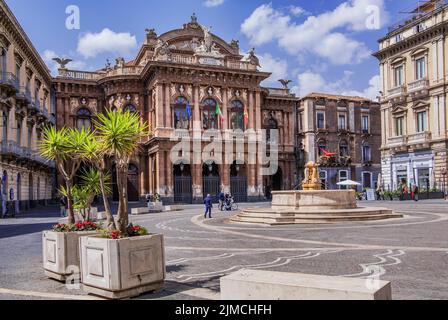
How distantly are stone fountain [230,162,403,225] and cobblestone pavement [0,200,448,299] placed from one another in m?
2.01

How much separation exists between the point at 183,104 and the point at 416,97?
2139 centimetres

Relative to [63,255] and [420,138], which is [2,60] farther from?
[420,138]

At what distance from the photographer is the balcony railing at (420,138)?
38844 mm

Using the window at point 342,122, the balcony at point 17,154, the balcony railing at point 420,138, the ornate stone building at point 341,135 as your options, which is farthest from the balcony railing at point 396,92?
the balcony at point 17,154

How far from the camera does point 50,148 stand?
885 cm

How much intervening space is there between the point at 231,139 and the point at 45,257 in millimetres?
35711

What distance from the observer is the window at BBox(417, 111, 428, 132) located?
1561 inches

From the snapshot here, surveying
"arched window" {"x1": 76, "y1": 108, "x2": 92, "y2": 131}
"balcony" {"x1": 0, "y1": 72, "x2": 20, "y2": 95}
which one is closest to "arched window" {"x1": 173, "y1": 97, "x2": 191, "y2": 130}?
"arched window" {"x1": 76, "y1": 108, "x2": 92, "y2": 131}

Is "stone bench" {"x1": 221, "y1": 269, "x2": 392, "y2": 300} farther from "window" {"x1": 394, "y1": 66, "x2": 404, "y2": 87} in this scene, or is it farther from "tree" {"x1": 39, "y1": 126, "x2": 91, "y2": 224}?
"window" {"x1": 394, "y1": 66, "x2": 404, "y2": 87}

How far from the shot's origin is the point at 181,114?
42625mm

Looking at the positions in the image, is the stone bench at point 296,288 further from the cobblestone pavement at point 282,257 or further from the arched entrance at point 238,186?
the arched entrance at point 238,186

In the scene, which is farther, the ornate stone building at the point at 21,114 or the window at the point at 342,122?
the window at the point at 342,122

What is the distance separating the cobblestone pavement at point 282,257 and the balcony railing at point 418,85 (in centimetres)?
2653

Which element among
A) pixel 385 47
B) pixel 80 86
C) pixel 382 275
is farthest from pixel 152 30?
pixel 382 275
